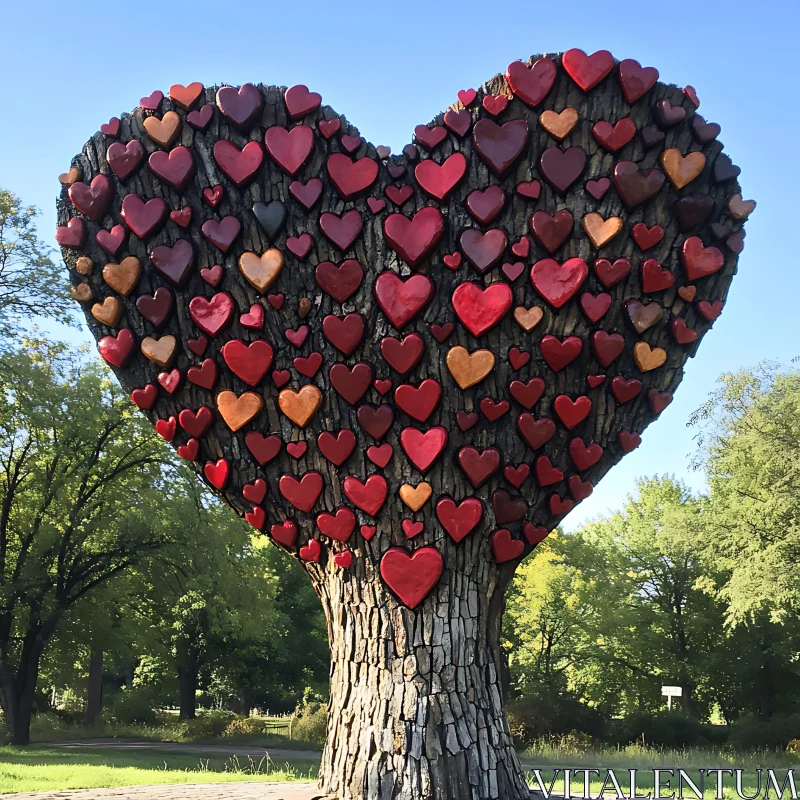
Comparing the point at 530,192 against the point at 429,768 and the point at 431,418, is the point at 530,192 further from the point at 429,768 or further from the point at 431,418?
the point at 429,768

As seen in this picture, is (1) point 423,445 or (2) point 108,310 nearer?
(1) point 423,445

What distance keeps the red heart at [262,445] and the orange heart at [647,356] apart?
2319 millimetres

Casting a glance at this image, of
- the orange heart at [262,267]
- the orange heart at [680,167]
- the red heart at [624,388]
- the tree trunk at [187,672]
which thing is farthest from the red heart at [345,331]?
the tree trunk at [187,672]

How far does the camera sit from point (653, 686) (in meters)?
28.6

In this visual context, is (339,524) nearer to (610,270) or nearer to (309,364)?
(309,364)

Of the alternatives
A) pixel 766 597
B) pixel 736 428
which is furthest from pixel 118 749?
pixel 736 428

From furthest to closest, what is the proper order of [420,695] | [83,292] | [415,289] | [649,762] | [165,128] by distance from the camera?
[649,762] < [83,292] < [165,128] < [415,289] < [420,695]

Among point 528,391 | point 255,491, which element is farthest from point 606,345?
point 255,491

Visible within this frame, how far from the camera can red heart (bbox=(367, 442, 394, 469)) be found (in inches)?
184

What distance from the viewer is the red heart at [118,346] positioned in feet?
15.8

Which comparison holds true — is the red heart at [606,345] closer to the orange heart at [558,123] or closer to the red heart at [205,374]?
the orange heart at [558,123]

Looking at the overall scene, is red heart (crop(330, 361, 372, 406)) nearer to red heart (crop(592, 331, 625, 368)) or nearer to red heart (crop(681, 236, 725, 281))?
red heart (crop(592, 331, 625, 368))

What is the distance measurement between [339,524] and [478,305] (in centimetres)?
160

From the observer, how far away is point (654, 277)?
15.4 ft
